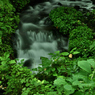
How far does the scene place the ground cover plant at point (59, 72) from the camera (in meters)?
0.71

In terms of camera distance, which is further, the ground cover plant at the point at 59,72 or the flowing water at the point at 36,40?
the flowing water at the point at 36,40

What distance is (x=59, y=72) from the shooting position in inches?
89.5

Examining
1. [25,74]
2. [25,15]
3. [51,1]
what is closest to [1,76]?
[25,74]

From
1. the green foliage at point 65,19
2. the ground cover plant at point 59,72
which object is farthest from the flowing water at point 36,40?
the ground cover plant at point 59,72

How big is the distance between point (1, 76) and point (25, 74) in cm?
62

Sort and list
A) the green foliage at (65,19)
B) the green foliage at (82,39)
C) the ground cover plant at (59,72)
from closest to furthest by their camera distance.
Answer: the ground cover plant at (59,72), the green foliage at (82,39), the green foliage at (65,19)

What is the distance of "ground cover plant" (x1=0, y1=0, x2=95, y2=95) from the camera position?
71 cm

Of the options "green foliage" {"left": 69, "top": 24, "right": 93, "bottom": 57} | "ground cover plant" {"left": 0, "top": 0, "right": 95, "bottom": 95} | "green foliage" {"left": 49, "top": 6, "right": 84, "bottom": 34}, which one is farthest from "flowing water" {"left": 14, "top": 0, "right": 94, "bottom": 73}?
"green foliage" {"left": 69, "top": 24, "right": 93, "bottom": 57}

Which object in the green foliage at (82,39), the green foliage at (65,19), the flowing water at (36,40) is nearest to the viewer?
the green foliage at (82,39)

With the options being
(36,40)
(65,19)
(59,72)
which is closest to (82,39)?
(65,19)

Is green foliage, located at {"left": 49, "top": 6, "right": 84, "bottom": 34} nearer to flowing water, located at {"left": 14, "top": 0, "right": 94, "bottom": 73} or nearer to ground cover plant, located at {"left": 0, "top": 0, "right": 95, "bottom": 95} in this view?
ground cover plant, located at {"left": 0, "top": 0, "right": 95, "bottom": 95}

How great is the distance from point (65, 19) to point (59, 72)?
4.00m

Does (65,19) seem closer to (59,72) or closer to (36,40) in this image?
(36,40)

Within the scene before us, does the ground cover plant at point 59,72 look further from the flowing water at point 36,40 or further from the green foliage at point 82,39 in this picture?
the flowing water at point 36,40
